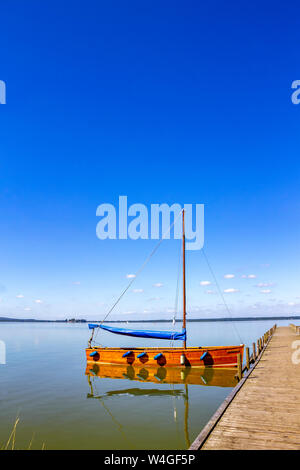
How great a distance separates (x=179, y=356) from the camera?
23.9 meters

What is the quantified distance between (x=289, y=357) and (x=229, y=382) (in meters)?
5.18

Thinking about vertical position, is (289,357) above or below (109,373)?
above

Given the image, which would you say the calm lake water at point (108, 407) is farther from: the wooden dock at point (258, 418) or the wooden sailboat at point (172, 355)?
the wooden dock at point (258, 418)

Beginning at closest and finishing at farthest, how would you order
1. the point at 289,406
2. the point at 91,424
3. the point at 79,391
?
the point at 289,406 < the point at 91,424 < the point at 79,391

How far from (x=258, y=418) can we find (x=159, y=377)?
51.8 feet

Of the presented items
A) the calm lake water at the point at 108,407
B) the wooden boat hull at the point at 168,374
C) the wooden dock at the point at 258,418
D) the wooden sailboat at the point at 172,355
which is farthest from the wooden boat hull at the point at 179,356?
the wooden dock at the point at 258,418

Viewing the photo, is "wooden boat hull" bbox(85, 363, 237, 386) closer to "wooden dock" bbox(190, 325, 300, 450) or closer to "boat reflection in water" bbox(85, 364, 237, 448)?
"boat reflection in water" bbox(85, 364, 237, 448)

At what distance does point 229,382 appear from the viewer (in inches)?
867

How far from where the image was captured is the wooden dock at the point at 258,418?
795 centimetres

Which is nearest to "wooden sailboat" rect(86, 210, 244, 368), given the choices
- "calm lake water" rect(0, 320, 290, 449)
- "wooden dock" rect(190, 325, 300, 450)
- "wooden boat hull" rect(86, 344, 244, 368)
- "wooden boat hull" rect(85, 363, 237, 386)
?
"wooden boat hull" rect(86, 344, 244, 368)

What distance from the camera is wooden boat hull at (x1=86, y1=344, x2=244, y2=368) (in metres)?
23.5

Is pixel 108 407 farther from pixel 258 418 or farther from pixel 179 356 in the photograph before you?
pixel 258 418
